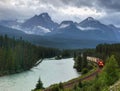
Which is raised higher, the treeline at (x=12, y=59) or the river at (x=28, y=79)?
the treeline at (x=12, y=59)

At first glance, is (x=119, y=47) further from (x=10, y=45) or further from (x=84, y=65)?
(x=10, y=45)

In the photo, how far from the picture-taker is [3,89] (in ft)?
271

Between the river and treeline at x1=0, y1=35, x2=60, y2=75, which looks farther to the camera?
treeline at x1=0, y1=35, x2=60, y2=75

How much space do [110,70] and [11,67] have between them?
100402mm

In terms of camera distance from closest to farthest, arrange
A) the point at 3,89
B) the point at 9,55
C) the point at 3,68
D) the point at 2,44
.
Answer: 1. the point at 3,89
2. the point at 3,68
3. the point at 9,55
4. the point at 2,44

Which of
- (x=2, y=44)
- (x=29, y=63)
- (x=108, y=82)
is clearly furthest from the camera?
(x=2, y=44)

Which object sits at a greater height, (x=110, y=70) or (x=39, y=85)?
(x=110, y=70)

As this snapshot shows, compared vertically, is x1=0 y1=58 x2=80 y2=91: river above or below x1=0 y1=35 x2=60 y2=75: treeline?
below

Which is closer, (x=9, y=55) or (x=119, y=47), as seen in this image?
(x=9, y=55)

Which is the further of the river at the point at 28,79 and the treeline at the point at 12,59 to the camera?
the treeline at the point at 12,59

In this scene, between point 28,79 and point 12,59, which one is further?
point 12,59

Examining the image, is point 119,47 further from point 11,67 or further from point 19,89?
point 19,89

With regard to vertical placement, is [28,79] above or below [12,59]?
below

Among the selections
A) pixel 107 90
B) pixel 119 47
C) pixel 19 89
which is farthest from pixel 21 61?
pixel 107 90
